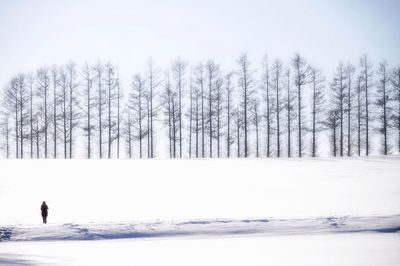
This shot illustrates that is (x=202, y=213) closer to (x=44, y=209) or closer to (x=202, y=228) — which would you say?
(x=202, y=228)

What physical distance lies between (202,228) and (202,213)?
2.39 metres

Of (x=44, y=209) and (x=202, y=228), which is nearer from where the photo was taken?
(x=202, y=228)

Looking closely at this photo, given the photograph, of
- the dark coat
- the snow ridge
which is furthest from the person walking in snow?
the snow ridge

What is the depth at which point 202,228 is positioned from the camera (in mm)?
10086

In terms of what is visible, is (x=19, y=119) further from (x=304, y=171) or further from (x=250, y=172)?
(x=304, y=171)

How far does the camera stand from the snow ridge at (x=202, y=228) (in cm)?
963

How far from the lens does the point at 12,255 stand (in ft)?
24.7

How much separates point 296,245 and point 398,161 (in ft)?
65.2

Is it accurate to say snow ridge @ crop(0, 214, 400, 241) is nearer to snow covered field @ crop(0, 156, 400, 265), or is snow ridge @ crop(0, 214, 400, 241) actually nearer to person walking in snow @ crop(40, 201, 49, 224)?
snow covered field @ crop(0, 156, 400, 265)

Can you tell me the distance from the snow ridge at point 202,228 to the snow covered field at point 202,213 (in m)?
0.03

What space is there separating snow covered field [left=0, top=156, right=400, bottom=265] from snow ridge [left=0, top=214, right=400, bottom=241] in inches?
1.2

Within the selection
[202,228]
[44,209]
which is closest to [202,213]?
[202,228]

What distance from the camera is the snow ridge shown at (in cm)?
963

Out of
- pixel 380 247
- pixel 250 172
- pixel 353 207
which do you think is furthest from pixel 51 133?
pixel 380 247
